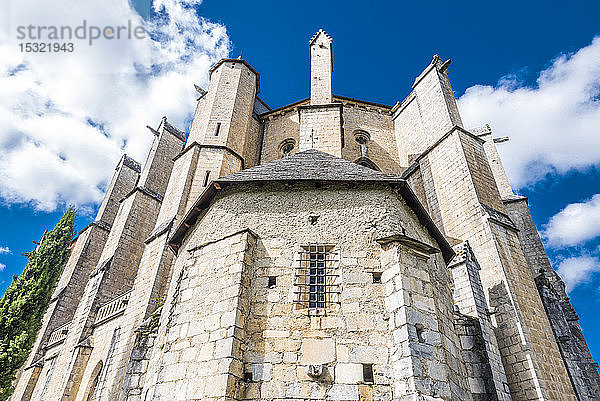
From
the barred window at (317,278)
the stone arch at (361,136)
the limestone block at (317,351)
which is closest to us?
the limestone block at (317,351)

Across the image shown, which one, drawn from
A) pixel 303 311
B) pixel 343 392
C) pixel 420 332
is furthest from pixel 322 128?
pixel 343 392

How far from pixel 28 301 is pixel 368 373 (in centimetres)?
1258

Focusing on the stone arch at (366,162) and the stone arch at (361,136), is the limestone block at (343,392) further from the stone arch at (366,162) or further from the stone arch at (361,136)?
the stone arch at (361,136)

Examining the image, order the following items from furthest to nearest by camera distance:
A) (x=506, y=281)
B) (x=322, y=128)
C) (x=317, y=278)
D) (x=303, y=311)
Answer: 1. (x=322, y=128)
2. (x=506, y=281)
3. (x=317, y=278)
4. (x=303, y=311)

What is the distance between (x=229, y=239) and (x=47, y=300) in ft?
34.5

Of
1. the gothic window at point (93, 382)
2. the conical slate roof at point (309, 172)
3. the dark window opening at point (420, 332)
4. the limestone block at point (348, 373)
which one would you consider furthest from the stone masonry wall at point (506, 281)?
the gothic window at point (93, 382)

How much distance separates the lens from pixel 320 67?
1688cm

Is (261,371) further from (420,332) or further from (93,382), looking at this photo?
(93,382)

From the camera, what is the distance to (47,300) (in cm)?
1295

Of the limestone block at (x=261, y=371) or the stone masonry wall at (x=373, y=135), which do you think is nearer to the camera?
the limestone block at (x=261, y=371)

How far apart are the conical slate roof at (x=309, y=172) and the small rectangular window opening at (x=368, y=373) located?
3.13 meters

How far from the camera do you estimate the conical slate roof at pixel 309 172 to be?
22.4ft

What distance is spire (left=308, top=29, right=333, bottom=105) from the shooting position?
15.7 metres

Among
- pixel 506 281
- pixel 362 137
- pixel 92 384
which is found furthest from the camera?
pixel 362 137
